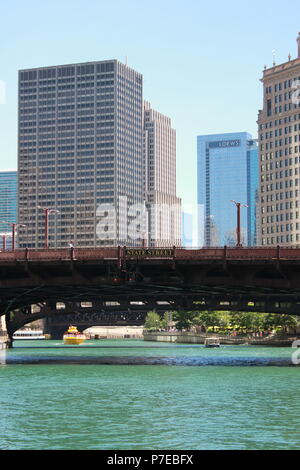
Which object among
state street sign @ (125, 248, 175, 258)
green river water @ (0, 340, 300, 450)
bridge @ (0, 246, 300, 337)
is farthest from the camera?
state street sign @ (125, 248, 175, 258)

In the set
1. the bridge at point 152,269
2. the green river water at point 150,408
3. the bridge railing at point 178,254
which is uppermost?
the bridge railing at point 178,254

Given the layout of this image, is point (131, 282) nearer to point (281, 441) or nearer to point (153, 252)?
point (153, 252)

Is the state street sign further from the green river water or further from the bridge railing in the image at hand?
the green river water

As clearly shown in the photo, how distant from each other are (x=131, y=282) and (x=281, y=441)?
60.9 meters

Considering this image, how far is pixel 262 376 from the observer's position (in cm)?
10162

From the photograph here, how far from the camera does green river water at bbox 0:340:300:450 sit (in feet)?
174

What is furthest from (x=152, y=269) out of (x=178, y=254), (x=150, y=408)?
(x=150, y=408)

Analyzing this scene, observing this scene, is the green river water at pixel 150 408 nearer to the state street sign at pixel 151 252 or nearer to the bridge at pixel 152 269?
the bridge at pixel 152 269

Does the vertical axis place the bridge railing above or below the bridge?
above

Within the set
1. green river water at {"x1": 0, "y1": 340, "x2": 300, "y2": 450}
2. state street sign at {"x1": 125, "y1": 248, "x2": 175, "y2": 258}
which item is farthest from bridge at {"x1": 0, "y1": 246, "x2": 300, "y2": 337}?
green river water at {"x1": 0, "y1": 340, "x2": 300, "y2": 450}

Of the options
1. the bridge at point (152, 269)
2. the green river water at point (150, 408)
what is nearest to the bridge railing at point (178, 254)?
the bridge at point (152, 269)

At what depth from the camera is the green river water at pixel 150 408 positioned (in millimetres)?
53125
